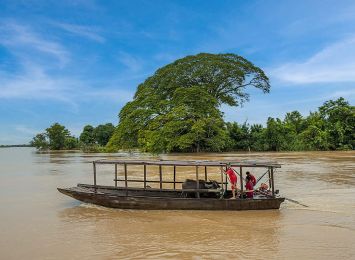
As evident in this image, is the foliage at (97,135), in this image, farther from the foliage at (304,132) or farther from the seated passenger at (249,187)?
the seated passenger at (249,187)

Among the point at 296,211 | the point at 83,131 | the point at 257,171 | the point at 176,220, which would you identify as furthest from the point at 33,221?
the point at 83,131

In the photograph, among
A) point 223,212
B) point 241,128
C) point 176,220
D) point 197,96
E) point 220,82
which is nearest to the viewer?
point 176,220

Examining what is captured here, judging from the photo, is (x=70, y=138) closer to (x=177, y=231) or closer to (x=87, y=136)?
(x=87, y=136)

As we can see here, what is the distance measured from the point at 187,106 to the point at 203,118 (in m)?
2.16

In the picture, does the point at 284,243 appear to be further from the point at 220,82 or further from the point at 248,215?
the point at 220,82

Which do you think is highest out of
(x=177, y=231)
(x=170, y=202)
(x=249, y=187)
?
(x=249, y=187)

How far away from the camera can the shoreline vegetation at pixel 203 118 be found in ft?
124

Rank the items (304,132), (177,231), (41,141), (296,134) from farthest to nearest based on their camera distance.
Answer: (41,141) < (296,134) < (304,132) < (177,231)

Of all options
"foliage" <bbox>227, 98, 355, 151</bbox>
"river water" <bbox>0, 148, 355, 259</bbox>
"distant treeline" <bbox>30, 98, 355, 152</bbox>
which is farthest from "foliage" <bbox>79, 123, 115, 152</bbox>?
"river water" <bbox>0, 148, 355, 259</bbox>

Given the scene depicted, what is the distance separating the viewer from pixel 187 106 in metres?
37.8

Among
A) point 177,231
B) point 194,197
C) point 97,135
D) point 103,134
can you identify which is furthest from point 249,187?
point 97,135

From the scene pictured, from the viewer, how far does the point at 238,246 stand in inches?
280

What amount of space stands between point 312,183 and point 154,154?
85.3 ft

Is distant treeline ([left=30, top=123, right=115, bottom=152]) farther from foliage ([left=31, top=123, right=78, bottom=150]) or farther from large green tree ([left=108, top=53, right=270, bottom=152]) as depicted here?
large green tree ([left=108, top=53, right=270, bottom=152])
